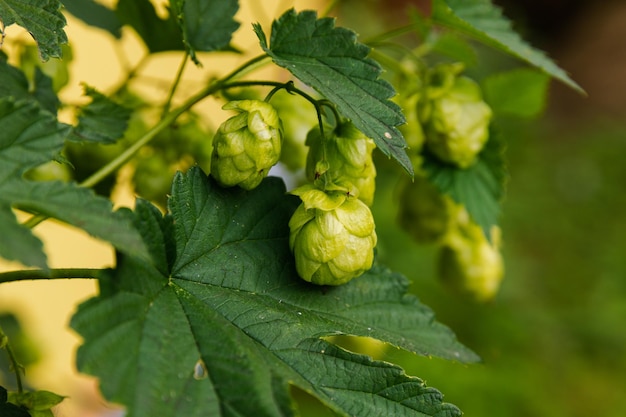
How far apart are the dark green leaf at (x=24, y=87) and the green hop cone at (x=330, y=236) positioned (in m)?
0.26

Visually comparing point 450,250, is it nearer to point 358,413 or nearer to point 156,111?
point 156,111

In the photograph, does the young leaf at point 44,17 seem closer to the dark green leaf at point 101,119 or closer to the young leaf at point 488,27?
the dark green leaf at point 101,119

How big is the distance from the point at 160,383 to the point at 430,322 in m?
0.31

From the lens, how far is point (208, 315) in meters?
0.58

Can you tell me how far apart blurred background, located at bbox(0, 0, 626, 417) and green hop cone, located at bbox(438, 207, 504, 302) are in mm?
87

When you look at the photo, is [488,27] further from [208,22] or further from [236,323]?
[236,323]

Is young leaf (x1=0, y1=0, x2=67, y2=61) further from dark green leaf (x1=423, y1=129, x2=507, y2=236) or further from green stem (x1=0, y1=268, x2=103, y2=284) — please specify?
dark green leaf (x1=423, y1=129, x2=507, y2=236)

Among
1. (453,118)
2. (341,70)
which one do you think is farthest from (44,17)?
(453,118)

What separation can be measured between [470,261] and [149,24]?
53 centimetres

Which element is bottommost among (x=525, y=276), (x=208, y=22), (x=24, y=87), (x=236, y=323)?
(x=525, y=276)

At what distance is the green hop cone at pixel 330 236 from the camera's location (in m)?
0.64

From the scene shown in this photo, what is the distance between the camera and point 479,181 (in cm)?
94

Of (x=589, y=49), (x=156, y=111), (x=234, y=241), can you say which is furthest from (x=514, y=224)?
(x=234, y=241)

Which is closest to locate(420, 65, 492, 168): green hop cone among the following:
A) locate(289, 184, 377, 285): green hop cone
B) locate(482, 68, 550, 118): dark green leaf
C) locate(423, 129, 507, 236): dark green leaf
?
locate(423, 129, 507, 236): dark green leaf
